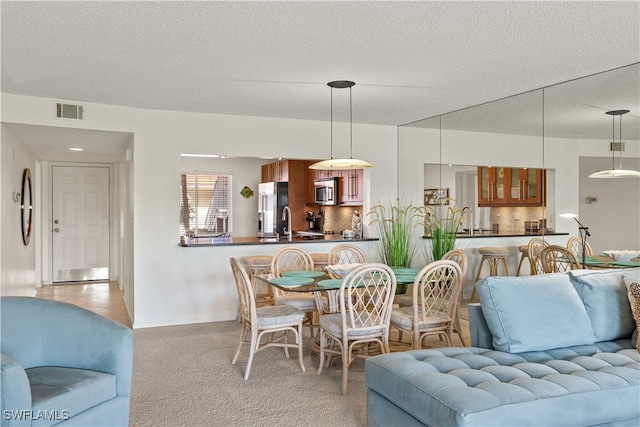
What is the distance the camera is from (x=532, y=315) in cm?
303

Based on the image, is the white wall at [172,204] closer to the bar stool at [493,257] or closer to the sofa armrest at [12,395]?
the bar stool at [493,257]

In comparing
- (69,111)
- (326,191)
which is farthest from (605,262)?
(69,111)

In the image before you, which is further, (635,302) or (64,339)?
(635,302)

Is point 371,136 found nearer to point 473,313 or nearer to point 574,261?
point 574,261

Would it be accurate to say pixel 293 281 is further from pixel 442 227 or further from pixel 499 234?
pixel 442 227

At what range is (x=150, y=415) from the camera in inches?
128

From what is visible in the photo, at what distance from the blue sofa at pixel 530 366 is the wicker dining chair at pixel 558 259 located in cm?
117

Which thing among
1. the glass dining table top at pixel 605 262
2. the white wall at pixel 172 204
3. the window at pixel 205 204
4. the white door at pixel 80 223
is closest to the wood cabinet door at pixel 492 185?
the glass dining table top at pixel 605 262

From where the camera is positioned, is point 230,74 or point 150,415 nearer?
point 150,415

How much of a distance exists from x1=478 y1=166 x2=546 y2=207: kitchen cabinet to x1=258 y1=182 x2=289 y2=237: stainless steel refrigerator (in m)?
4.27

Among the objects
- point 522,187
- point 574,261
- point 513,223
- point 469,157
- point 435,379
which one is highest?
point 469,157

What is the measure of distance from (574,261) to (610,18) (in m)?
2.22

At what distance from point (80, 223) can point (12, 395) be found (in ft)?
24.6

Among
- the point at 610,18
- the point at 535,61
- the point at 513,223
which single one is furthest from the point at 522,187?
the point at 610,18
